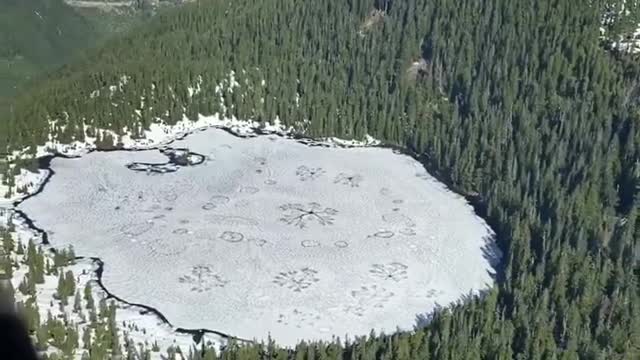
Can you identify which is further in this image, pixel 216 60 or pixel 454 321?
pixel 216 60

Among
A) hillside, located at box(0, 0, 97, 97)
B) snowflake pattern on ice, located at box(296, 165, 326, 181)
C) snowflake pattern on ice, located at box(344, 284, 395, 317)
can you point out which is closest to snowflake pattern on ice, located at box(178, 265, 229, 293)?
snowflake pattern on ice, located at box(344, 284, 395, 317)

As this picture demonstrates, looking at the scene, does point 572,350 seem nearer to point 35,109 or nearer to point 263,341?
point 263,341

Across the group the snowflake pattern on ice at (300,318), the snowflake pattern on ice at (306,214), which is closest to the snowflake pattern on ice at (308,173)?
the snowflake pattern on ice at (306,214)

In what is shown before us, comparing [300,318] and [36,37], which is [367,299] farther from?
[36,37]

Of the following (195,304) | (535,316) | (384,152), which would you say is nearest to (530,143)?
(384,152)

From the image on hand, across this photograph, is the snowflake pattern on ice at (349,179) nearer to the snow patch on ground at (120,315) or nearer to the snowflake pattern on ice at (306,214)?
the snowflake pattern on ice at (306,214)

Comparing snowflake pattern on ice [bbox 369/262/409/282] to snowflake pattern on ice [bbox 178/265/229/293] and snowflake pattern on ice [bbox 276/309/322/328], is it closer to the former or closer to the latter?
snowflake pattern on ice [bbox 276/309/322/328]

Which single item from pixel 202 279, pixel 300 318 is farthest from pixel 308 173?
pixel 300 318

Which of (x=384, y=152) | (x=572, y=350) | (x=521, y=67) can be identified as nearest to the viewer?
(x=572, y=350)
